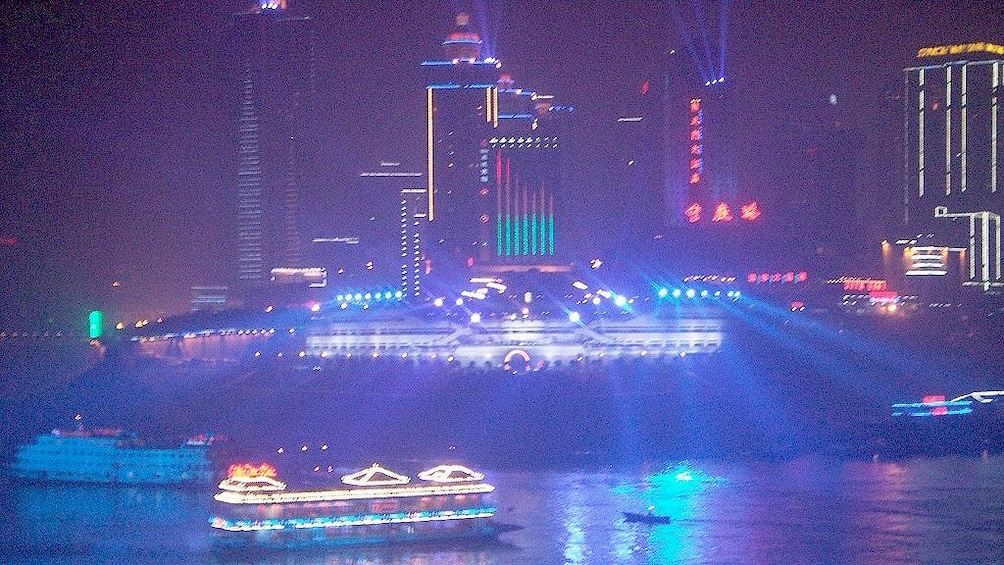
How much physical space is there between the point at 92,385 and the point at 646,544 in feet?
36.9

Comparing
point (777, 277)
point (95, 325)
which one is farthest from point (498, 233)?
point (95, 325)

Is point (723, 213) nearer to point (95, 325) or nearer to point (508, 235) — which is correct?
point (508, 235)

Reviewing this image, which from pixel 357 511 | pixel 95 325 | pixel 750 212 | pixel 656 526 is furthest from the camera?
pixel 750 212

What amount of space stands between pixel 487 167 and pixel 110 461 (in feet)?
70.2

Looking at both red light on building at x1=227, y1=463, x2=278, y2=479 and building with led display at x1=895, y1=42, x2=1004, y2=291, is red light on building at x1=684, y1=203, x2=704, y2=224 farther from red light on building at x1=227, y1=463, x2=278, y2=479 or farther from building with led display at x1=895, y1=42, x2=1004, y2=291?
red light on building at x1=227, y1=463, x2=278, y2=479

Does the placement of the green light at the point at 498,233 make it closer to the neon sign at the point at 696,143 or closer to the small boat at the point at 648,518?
the neon sign at the point at 696,143

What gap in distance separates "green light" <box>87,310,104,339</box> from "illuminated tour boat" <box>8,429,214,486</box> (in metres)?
8.53

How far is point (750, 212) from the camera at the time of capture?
1229 inches

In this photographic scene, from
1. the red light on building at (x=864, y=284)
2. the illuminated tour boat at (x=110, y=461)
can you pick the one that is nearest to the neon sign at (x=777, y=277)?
the red light on building at (x=864, y=284)

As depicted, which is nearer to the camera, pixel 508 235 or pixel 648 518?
pixel 648 518

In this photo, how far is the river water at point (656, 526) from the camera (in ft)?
36.9

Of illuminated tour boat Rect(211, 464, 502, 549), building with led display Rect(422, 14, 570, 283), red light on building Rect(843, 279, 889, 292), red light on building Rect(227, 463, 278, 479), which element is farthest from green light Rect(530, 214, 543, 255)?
illuminated tour boat Rect(211, 464, 502, 549)

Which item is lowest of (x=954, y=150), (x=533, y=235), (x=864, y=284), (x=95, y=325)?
(x=95, y=325)

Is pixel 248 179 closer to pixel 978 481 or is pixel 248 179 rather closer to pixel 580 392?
pixel 580 392
